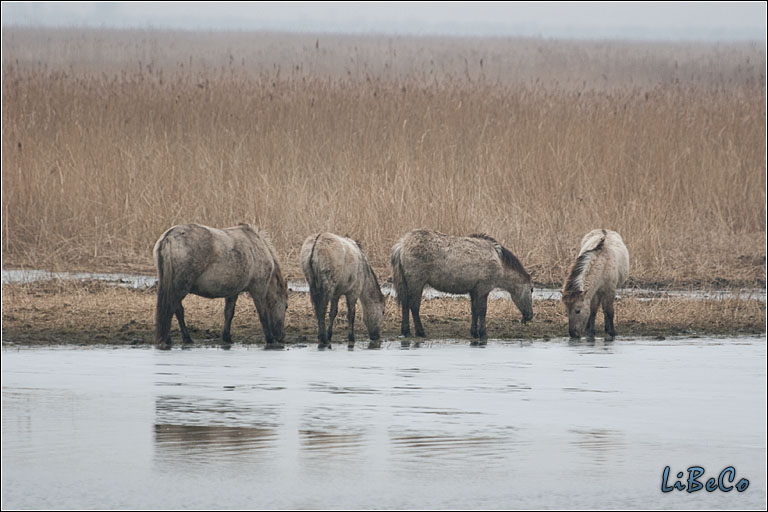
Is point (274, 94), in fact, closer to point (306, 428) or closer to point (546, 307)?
point (546, 307)

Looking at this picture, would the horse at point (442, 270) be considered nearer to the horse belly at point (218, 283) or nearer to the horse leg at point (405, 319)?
the horse leg at point (405, 319)

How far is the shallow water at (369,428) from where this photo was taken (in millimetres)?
5742

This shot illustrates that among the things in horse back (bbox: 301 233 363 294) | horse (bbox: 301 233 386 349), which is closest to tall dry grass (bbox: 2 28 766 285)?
horse (bbox: 301 233 386 349)

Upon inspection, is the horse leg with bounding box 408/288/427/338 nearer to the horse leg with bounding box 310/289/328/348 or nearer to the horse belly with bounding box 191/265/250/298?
the horse leg with bounding box 310/289/328/348

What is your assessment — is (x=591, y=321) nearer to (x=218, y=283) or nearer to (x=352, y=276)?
(x=352, y=276)

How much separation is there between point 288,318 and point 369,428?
14.7ft

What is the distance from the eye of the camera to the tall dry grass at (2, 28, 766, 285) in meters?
14.3

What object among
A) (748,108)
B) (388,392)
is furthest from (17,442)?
(748,108)

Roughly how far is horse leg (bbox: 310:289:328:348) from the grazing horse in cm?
28

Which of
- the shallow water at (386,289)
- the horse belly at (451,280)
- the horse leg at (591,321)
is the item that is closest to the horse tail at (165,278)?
the horse belly at (451,280)

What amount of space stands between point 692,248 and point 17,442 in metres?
9.86

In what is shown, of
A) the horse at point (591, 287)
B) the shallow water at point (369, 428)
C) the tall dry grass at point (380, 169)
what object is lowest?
the shallow water at point (369, 428)

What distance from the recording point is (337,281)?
1013cm

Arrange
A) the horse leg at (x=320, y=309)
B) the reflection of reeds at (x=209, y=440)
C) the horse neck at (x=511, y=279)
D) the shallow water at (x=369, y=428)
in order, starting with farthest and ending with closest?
the horse neck at (x=511, y=279), the horse leg at (x=320, y=309), the reflection of reeds at (x=209, y=440), the shallow water at (x=369, y=428)
